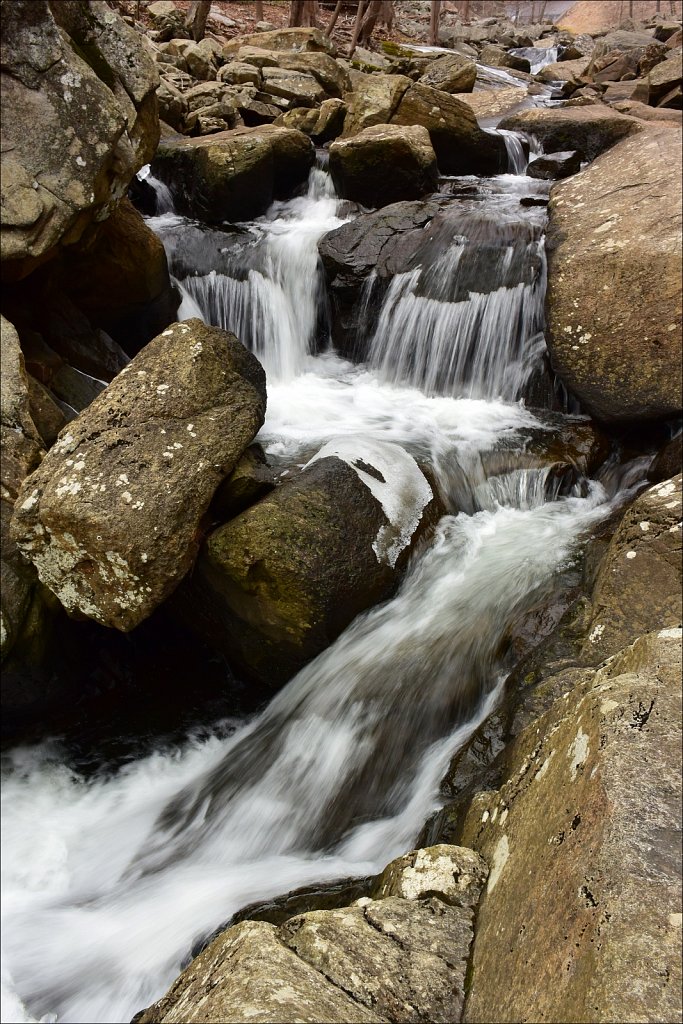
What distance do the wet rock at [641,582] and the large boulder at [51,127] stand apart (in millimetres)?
4697

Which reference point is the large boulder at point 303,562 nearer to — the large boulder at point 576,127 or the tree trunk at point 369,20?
the large boulder at point 576,127

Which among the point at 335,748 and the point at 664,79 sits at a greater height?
the point at 664,79

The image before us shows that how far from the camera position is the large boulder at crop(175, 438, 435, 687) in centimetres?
446

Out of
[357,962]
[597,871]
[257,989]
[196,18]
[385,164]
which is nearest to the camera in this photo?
[597,871]

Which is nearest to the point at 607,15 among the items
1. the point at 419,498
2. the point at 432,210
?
the point at 432,210

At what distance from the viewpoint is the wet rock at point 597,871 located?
1.37 m

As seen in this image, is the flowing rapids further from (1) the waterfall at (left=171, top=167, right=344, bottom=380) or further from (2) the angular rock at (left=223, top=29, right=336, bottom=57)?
(2) the angular rock at (left=223, top=29, right=336, bottom=57)

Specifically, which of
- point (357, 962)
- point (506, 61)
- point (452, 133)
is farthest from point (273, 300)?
point (506, 61)

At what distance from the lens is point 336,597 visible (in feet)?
14.8

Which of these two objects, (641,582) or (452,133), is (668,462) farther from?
(452,133)

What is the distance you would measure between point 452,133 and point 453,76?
5857mm

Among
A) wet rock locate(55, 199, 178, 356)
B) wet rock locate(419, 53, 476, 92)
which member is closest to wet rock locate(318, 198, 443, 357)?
wet rock locate(55, 199, 178, 356)

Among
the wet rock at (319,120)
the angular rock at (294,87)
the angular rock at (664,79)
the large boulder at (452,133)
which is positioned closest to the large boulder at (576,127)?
the large boulder at (452,133)

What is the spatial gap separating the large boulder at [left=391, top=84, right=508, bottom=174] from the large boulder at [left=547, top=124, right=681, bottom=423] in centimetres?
479
